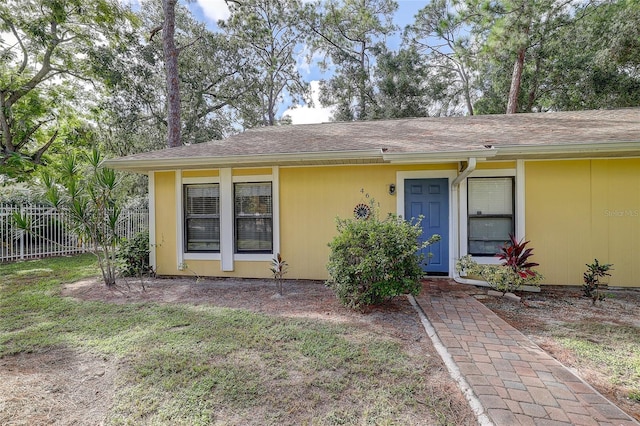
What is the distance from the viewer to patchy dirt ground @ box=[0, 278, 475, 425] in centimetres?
218

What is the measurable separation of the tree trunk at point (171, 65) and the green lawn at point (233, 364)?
669 centimetres

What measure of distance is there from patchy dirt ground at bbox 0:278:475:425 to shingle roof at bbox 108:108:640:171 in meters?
2.38

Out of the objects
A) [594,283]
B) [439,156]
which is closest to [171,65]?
[439,156]

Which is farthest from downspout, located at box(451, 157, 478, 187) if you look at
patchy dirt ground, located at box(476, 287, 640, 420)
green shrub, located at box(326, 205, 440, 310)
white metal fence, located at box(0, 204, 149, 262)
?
white metal fence, located at box(0, 204, 149, 262)

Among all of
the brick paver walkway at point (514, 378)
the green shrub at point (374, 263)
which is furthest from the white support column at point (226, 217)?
the brick paver walkway at point (514, 378)

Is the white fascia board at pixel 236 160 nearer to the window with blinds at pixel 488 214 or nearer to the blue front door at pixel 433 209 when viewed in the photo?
the blue front door at pixel 433 209

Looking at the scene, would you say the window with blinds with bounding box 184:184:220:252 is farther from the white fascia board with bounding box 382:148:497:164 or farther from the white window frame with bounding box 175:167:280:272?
the white fascia board with bounding box 382:148:497:164

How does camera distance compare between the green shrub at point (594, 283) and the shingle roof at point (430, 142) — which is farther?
the shingle roof at point (430, 142)

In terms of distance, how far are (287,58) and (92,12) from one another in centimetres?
1002

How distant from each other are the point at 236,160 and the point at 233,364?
147 inches

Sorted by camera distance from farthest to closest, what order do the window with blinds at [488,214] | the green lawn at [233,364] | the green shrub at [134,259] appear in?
1. the green shrub at [134,259]
2. the window with blinds at [488,214]
3. the green lawn at [233,364]

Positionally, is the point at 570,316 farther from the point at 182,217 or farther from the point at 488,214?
the point at 182,217

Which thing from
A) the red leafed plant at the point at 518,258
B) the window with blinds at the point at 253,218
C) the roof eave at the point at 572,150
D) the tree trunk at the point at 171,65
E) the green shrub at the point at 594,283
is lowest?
the green shrub at the point at 594,283

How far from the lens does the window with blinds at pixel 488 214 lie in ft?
18.0
